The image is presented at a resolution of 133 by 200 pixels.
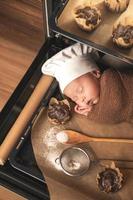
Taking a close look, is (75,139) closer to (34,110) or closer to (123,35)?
(34,110)

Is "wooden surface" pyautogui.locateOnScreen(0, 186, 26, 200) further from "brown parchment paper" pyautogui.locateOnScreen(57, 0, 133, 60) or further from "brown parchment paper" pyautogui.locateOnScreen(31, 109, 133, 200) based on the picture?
"brown parchment paper" pyautogui.locateOnScreen(57, 0, 133, 60)

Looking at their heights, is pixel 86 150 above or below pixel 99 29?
below

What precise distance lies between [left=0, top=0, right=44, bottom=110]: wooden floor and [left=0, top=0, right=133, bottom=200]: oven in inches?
16.5

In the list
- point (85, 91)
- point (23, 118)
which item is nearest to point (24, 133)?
point (23, 118)

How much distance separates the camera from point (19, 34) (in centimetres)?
139

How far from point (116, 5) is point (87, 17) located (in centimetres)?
6

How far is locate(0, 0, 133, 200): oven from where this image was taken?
82 cm

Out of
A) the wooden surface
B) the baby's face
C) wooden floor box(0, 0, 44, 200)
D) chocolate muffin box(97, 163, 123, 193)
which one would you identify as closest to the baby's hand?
the baby's face

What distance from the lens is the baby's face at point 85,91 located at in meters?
0.87

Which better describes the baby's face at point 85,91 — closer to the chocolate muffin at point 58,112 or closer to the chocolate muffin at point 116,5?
the chocolate muffin at point 58,112

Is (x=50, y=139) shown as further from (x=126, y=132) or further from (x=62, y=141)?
(x=126, y=132)

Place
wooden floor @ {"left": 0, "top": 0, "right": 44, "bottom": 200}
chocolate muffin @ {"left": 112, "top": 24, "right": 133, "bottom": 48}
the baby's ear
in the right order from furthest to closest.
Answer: wooden floor @ {"left": 0, "top": 0, "right": 44, "bottom": 200} → the baby's ear → chocolate muffin @ {"left": 112, "top": 24, "right": 133, "bottom": 48}

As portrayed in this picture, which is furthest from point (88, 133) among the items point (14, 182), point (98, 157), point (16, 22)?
point (16, 22)

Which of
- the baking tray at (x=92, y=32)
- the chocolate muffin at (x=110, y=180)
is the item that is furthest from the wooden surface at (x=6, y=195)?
the baking tray at (x=92, y=32)
